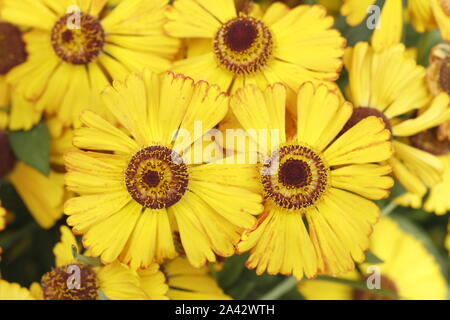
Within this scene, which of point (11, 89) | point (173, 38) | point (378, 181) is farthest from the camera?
point (11, 89)

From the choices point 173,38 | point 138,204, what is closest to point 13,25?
point 173,38

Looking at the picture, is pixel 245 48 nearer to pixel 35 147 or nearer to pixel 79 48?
pixel 79 48

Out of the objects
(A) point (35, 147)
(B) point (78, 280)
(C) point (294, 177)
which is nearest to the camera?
(C) point (294, 177)

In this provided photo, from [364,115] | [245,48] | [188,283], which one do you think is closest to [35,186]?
[188,283]

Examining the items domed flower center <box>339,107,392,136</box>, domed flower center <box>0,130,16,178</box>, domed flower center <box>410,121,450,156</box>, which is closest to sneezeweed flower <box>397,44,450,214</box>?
domed flower center <box>410,121,450,156</box>

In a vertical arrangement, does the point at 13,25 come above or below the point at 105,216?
above
